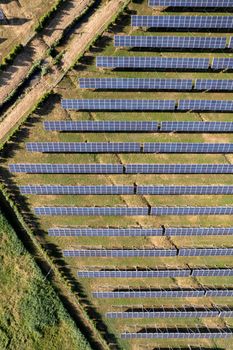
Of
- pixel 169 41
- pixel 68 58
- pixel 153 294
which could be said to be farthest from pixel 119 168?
pixel 153 294

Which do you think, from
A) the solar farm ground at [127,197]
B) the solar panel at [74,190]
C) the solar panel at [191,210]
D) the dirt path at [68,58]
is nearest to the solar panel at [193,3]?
the solar farm ground at [127,197]

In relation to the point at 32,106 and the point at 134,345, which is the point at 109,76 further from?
the point at 134,345

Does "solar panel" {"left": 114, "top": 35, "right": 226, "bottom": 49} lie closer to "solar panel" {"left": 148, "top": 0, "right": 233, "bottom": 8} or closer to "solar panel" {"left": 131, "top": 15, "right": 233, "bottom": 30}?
"solar panel" {"left": 131, "top": 15, "right": 233, "bottom": 30}

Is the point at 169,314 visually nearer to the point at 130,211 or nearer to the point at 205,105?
the point at 130,211

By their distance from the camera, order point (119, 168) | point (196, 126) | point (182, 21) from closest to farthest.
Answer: point (182, 21)
point (196, 126)
point (119, 168)

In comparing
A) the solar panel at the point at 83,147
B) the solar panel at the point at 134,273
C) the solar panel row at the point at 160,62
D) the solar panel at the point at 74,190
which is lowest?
the solar panel at the point at 134,273

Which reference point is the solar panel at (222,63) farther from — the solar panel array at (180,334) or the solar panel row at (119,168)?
the solar panel array at (180,334)
